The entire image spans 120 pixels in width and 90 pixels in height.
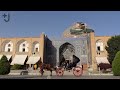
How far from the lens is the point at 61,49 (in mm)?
38281

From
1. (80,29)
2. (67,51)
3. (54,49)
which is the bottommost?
(67,51)

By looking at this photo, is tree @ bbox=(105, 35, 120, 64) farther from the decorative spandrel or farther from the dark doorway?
the decorative spandrel

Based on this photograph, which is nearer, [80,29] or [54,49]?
[54,49]

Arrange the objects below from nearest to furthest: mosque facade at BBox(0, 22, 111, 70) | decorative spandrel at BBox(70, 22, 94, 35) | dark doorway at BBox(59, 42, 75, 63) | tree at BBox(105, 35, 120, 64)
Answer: tree at BBox(105, 35, 120, 64)
mosque facade at BBox(0, 22, 111, 70)
dark doorway at BBox(59, 42, 75, 63)
decorative spandrel at BBox(70, 22, 94, 35)

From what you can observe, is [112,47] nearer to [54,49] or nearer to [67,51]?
[67,51]

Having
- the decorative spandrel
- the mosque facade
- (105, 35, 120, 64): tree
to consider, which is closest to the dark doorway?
the mosque facade

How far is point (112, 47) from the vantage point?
34.8 m

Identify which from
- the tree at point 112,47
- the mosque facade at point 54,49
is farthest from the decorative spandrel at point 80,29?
the tree at point 112,47

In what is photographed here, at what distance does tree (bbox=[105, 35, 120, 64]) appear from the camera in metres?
34.4

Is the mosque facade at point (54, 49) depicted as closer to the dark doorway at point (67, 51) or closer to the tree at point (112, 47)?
the dark doorway at point (67, 51)

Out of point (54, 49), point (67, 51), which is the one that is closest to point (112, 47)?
point (67, 51)

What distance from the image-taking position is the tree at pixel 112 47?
34438 mm

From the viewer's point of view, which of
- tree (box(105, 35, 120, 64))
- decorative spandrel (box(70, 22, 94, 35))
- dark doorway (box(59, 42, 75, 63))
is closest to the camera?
tree (box(105, 35, 120, 64))
